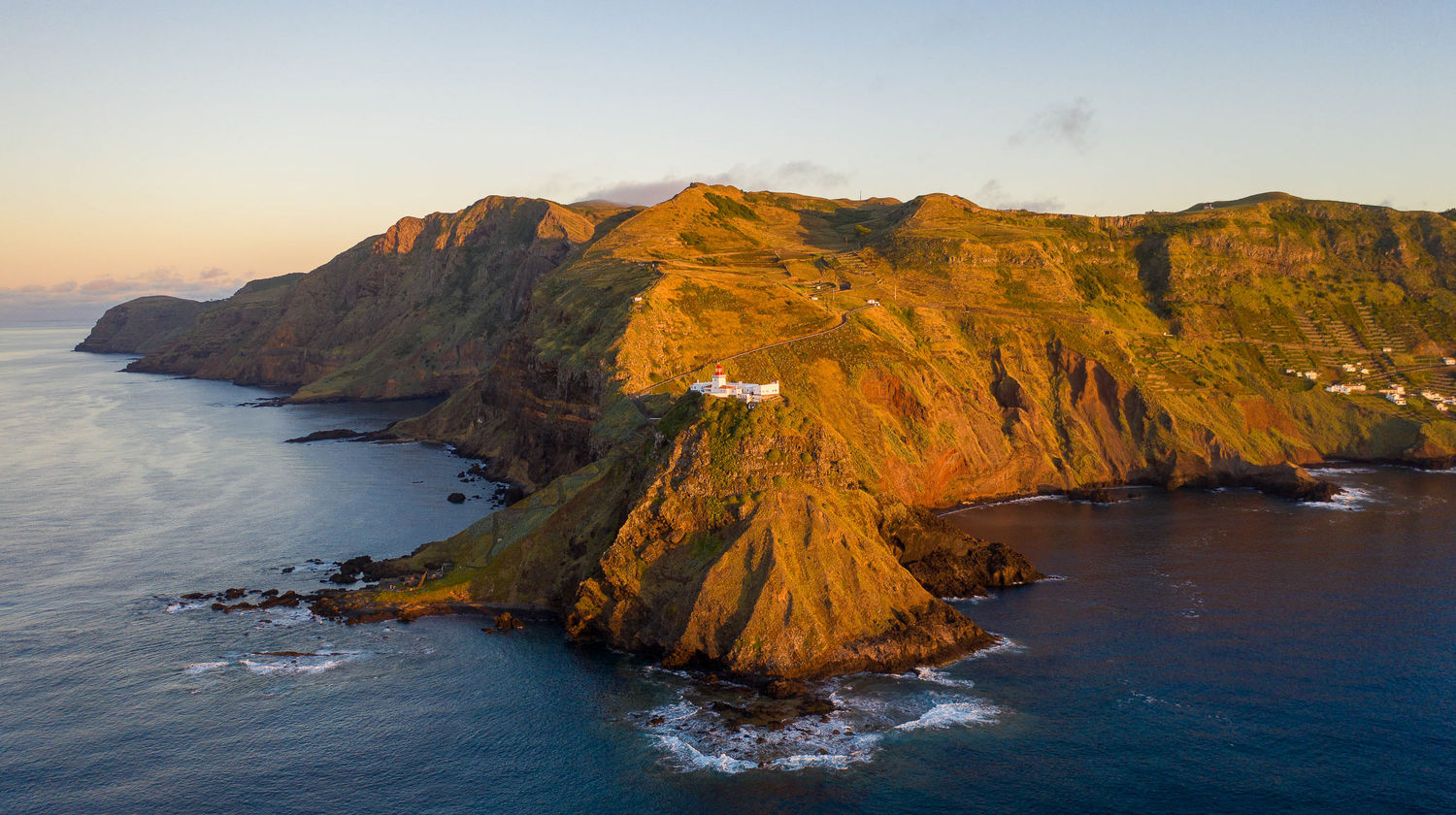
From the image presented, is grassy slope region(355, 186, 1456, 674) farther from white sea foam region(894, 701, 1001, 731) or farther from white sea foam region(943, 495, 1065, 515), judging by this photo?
white sea foam region(894, 701, 1001, 731)

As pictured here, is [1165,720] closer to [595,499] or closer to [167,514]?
[595,499]

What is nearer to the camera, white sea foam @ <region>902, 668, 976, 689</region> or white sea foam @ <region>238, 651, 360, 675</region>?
white sea foam @ <region>902, 668, 976, 689</region>

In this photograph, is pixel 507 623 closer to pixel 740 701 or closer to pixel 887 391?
pixel 740 701

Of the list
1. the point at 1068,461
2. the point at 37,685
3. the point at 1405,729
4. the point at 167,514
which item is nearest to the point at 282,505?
the point at 167,514

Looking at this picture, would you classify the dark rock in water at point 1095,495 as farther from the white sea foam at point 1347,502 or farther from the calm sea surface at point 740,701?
the white sea foam at point 1347,502

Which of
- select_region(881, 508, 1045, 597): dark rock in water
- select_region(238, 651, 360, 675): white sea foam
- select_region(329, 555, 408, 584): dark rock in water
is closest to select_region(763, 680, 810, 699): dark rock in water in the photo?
select_region(881, 508, 1045, 597): dark rock in water

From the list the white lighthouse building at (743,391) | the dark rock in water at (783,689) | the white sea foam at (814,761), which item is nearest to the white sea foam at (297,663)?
the dark rock in water at (783,689)

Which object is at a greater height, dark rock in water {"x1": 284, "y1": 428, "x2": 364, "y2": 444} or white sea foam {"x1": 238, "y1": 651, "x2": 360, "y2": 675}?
dark rock in water {"x1": 284, "y1": 428, "x2": 364, "y2": 444}
